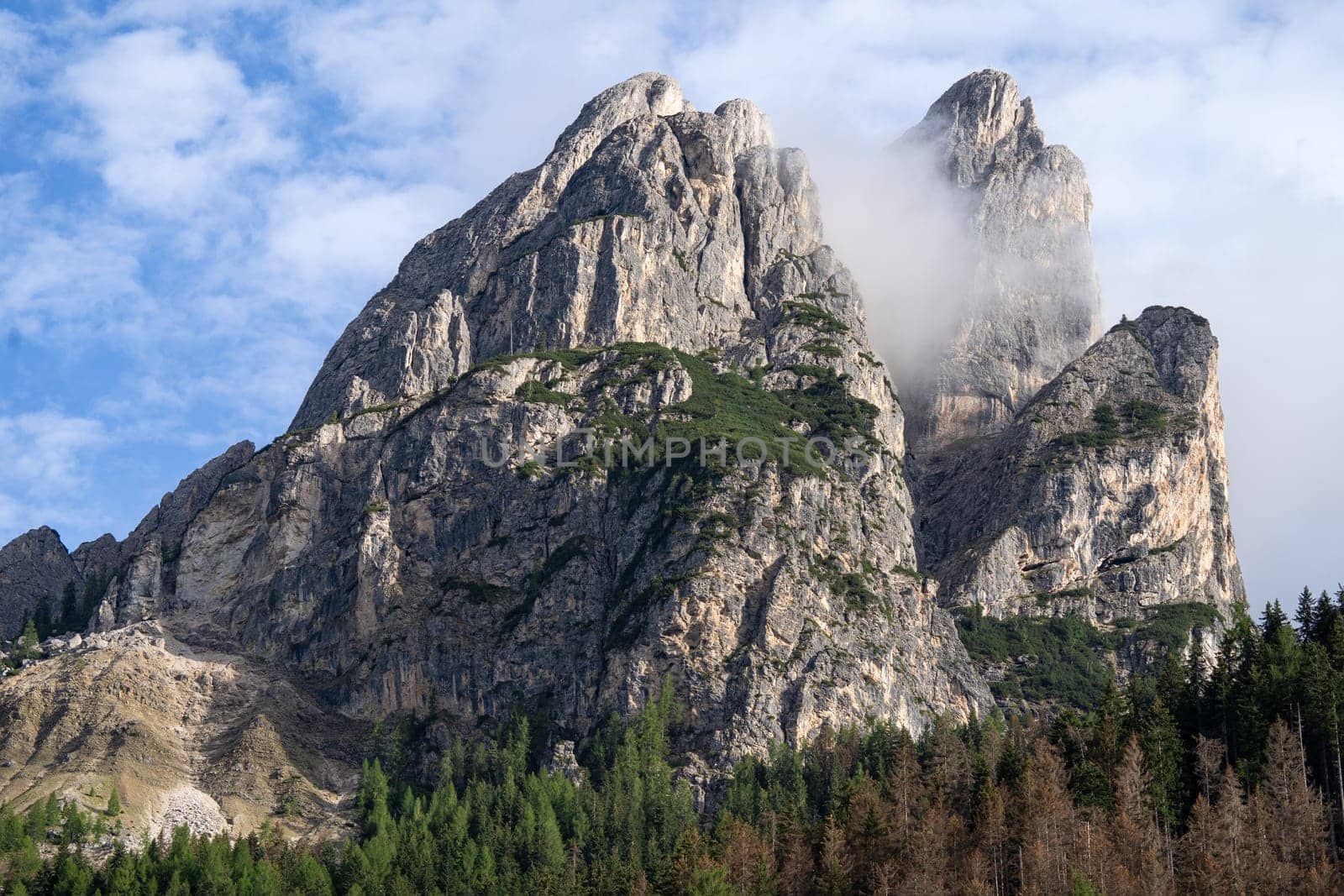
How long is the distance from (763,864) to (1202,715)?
45.7 meters

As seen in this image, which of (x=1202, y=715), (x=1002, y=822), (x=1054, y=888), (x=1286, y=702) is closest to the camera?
(x=1054, y=888)

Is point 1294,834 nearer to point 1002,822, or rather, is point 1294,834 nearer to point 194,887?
point 1002,822

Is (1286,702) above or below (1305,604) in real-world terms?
below

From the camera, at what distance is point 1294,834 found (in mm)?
150250

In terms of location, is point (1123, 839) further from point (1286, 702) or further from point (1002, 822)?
point (1286, 702)

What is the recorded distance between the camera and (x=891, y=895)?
498ft

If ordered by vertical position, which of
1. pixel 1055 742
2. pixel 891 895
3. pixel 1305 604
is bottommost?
pixel 891 895

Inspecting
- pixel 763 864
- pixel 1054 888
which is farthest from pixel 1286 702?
pixel 763 864

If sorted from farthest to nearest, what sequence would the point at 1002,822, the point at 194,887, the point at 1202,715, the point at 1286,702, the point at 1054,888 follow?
the point at 194,887 → the point at 1202,715 → the point at 1286,702 → the point at 1002,822 → the point at 1054,888

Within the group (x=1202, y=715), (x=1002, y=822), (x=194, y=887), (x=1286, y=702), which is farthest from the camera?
(x=194, y=887)

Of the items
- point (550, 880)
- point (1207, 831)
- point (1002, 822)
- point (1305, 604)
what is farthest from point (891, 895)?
point (1305, 604)

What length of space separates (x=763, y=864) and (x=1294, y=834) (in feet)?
142

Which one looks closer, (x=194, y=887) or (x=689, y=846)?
(x=689, y=846)

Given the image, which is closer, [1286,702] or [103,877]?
[1286,702]
